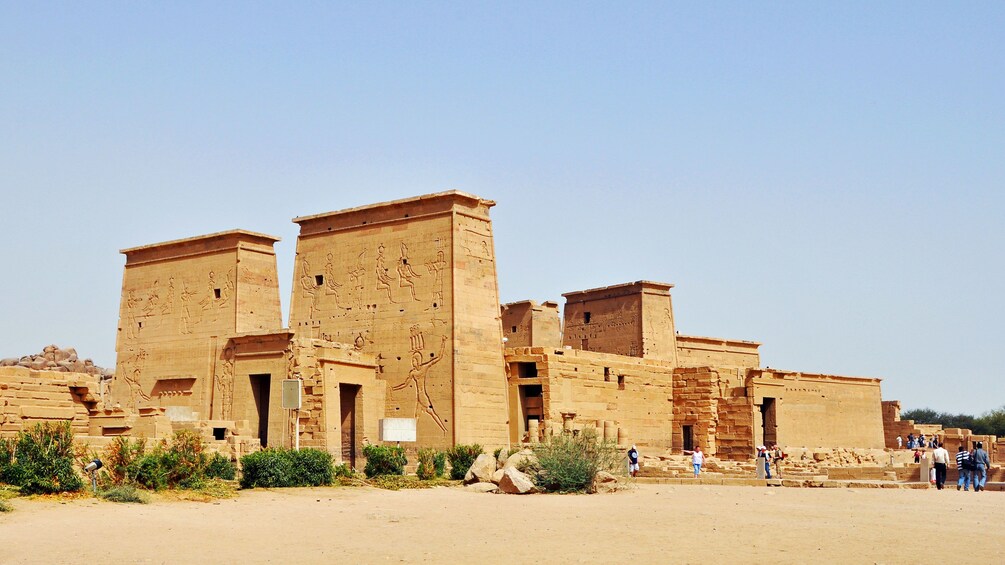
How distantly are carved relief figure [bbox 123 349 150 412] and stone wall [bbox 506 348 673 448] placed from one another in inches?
421

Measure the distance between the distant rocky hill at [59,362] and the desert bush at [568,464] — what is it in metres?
27.5

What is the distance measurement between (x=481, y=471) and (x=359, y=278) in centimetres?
848

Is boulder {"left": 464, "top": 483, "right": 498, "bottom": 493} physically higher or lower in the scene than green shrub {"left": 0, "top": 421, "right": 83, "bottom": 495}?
lower

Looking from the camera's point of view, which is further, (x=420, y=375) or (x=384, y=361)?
→ (x=384, y=361)

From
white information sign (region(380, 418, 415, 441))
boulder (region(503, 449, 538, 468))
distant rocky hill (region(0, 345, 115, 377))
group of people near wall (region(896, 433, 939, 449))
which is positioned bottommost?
boulder (region(503, 449, 538, 468))

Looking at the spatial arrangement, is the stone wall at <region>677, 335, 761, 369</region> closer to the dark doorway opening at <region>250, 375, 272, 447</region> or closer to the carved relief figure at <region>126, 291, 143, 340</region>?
the dark doorway opening at <region>250, 375, 272, 447</region>

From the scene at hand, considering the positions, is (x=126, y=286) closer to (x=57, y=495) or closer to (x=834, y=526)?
(x=57, y=495)

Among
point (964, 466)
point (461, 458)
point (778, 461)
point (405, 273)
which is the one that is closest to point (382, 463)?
point (461, 458)

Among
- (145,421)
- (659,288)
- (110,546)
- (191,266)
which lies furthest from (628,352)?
(110,546)

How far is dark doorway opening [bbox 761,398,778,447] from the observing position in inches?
1369

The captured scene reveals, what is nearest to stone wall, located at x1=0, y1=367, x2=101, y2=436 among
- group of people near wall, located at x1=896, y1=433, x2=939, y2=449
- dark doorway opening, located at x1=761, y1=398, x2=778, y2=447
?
dark doorway opening, located at x1=761, y1=398, x2=778, y2=447

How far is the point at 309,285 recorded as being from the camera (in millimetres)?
29484

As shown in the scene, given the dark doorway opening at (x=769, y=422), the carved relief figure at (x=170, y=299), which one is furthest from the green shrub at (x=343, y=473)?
the dark doorway opening at (x=769, y=422)

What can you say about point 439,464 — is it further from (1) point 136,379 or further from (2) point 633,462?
(1) point 136,379
